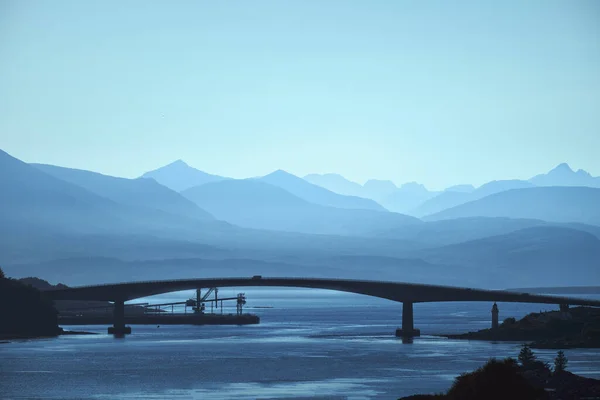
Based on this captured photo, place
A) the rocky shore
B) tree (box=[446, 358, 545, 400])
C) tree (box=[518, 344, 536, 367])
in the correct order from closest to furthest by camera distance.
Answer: tree (box=[446, 358, 545, 400])
tree (box=[518, 344, 536, 367])
the rocky shore

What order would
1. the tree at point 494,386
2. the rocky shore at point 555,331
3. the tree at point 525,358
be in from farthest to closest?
the rocky shore at point 555,331
the tree at point 525,358
the tree at point 494,386

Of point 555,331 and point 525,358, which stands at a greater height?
point 555,331

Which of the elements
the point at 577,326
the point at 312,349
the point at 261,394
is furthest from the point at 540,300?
the point at 261,394

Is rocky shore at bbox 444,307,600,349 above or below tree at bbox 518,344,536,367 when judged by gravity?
above

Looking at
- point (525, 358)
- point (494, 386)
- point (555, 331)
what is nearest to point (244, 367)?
point (525, 358)

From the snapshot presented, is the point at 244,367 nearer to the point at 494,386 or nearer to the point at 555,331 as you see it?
the point at 555,331

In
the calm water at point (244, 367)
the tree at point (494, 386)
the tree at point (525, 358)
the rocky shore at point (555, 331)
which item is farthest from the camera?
the rocky shore at point (555, 331)

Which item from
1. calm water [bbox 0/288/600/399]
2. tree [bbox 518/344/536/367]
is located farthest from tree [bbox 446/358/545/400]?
tree [bbox 518/344/536/367]

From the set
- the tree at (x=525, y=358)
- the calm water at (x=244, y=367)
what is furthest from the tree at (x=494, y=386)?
the tree at (x=525, y=358)

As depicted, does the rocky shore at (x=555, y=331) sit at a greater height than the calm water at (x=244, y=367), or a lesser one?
greater

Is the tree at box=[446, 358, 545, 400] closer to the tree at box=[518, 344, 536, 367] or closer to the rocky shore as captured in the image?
the tree at box=[518, 344, 536, 367]

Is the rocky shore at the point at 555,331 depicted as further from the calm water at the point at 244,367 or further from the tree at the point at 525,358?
the tree at the point at 525,358
